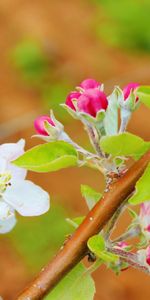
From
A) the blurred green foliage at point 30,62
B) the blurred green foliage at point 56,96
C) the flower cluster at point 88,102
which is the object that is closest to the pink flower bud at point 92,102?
the flower cluster at point 88,102

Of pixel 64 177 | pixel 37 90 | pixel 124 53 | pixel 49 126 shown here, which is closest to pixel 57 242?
pixel 64 177

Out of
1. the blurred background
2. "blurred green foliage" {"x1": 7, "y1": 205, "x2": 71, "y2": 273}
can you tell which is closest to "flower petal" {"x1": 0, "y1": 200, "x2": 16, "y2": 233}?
the blurred background

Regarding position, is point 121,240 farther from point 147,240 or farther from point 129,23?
point 129,23

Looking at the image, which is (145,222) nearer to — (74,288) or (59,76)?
(74,288)

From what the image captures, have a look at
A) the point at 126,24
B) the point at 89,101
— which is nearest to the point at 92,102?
the point at 89,101

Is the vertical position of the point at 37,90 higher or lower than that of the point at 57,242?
higher

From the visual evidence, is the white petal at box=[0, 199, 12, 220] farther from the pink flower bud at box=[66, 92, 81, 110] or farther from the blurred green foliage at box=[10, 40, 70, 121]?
the blurred green foliage at box=[10, 40, 70, 121]

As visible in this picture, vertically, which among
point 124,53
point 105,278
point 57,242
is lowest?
point 105,278
